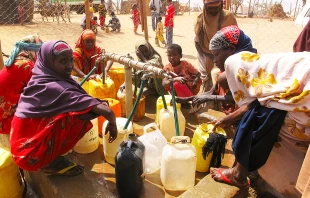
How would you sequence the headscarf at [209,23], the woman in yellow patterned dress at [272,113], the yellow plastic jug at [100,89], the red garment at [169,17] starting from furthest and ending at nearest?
1. the red garment at [169,17]
2. the headscarf at [209,23]
3. the yellow plastic jug at [100,89]
4. the woman in yellow patterned dress at [272,113]

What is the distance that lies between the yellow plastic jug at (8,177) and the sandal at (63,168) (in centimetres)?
32

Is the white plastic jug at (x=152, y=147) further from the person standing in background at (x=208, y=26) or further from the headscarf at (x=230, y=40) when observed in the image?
the person standing in background at (x=208, y=26)

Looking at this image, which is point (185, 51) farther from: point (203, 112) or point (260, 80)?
point (260, 80)

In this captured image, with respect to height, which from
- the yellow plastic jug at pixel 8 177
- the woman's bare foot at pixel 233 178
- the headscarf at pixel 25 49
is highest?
the headscarf at pixel 25 49

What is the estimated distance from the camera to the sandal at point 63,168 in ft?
7.72

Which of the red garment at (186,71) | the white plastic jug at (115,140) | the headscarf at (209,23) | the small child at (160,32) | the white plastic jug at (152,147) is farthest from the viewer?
the small child at (160,32)

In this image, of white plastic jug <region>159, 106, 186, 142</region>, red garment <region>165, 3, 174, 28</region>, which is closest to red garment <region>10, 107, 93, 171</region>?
white plastic jug <region>159, 106, 186, 142</region>

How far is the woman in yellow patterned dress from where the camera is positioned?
166cm

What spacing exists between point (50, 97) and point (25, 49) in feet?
3.52

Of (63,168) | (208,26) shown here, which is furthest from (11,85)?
(208,26)

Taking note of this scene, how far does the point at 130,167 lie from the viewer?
2027 millimetres

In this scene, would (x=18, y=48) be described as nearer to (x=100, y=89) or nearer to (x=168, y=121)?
(x=100, y=89)

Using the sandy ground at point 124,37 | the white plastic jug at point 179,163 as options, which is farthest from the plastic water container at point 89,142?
the sandy ground at point 124,37

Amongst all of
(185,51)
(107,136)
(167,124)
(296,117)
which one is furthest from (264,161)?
(185,51)
